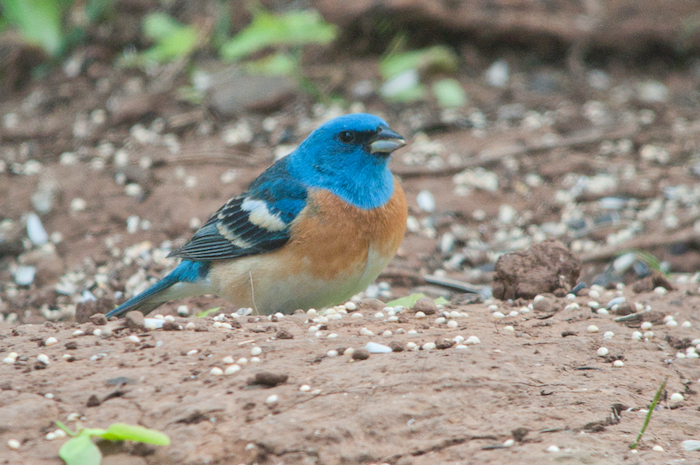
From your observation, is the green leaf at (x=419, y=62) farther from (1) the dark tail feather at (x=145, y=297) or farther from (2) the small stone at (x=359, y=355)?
(2) the small stone at (x=359, y=355)

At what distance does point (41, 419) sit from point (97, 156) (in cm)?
383

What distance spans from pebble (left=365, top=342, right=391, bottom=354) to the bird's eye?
118 cm

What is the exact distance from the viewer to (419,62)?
644 centimetres

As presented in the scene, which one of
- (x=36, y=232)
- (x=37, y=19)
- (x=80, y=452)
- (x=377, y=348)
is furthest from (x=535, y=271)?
(x=37, y=19)

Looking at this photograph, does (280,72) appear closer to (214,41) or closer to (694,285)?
→ (214,41)

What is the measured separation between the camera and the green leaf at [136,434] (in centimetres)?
184

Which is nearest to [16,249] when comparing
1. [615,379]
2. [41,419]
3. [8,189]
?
[8,189]

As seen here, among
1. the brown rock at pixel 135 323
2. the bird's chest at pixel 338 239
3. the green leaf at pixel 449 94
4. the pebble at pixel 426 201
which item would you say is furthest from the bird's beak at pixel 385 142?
the green leaf at pixel 449 94

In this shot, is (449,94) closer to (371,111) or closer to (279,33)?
(371,111)

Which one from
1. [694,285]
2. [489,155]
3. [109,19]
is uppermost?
[109,19]

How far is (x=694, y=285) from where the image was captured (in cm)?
364

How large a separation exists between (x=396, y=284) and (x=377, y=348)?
1.74m

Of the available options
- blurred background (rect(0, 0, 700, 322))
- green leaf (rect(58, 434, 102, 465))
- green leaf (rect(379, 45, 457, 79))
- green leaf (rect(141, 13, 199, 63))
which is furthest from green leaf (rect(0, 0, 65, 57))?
green leaf (rect(58, 434, 102, 465))

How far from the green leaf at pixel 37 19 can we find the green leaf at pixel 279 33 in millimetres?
1421
